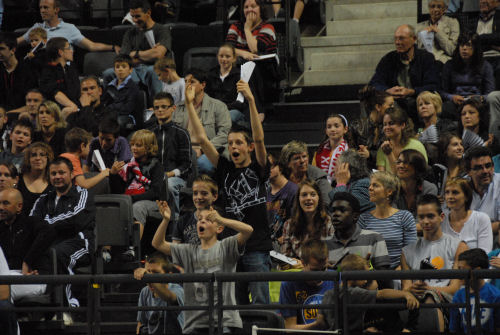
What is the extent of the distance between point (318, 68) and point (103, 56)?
2558 mm

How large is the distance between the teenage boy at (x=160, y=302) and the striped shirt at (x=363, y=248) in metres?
1.13

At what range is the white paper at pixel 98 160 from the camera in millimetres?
8844

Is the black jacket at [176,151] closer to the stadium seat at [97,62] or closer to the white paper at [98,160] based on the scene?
the white paper at [98,160]

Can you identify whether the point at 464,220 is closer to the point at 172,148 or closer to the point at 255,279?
the point at 255,279

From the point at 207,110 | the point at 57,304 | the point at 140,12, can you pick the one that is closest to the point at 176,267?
the point at 57,304

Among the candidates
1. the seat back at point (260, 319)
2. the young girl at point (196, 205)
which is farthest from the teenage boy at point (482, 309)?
the young girl at point (196, 205)

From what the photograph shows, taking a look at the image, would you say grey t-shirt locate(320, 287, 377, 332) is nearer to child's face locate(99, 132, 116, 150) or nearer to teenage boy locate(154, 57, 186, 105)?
child's face locate(99, 132, 116, 150)

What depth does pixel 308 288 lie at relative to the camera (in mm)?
6633

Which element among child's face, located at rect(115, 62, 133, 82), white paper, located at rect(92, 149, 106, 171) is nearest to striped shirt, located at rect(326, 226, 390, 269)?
white paper, located at rect(92, 149, 106, 171)

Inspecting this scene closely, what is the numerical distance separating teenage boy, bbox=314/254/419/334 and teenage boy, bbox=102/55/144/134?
4156 millimetres

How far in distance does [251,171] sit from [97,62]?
4589mm

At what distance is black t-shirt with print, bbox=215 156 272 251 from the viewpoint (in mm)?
7258

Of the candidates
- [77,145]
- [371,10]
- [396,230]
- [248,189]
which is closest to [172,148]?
[77,145]

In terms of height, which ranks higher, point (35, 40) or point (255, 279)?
point (35, 40)
